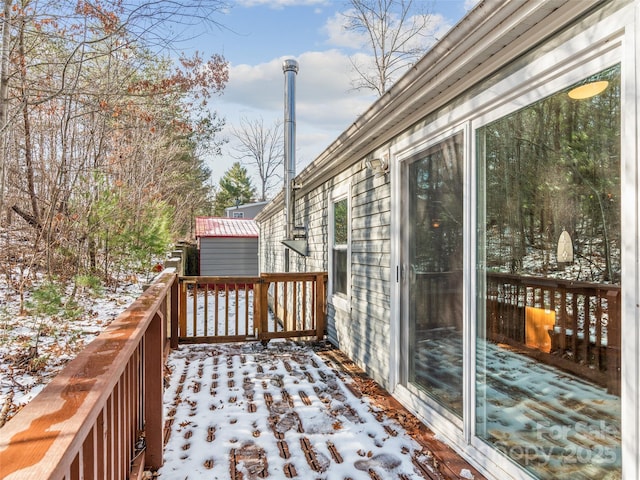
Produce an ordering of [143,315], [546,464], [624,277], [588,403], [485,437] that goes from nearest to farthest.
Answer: [624,277] → [588,403] → [546,464] → [143,315] → [485,437]

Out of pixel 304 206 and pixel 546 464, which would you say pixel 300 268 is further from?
pixel 546 464

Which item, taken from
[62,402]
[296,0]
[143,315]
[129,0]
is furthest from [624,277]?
[296,0]

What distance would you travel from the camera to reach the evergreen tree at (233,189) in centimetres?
3209

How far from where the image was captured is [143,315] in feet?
6.71

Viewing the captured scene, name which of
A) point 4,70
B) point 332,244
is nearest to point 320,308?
point 332,244

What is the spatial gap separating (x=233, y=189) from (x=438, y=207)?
30505 mm

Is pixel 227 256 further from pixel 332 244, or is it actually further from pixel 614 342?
pixel 614 342

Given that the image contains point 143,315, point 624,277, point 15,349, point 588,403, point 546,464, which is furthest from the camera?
point 15,349

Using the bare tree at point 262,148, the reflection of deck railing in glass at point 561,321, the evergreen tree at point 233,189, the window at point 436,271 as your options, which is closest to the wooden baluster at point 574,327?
the reflection of deck railing in glass at point 561,321

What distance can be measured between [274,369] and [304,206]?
11.9ft

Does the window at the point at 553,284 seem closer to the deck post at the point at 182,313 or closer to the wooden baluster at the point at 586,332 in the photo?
the wooden baluster at the point at 586,332

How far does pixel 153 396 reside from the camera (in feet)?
7.55

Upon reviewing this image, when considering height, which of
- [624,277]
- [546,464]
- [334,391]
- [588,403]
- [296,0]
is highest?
[296,0]

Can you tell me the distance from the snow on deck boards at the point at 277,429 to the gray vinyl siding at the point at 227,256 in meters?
12.0
